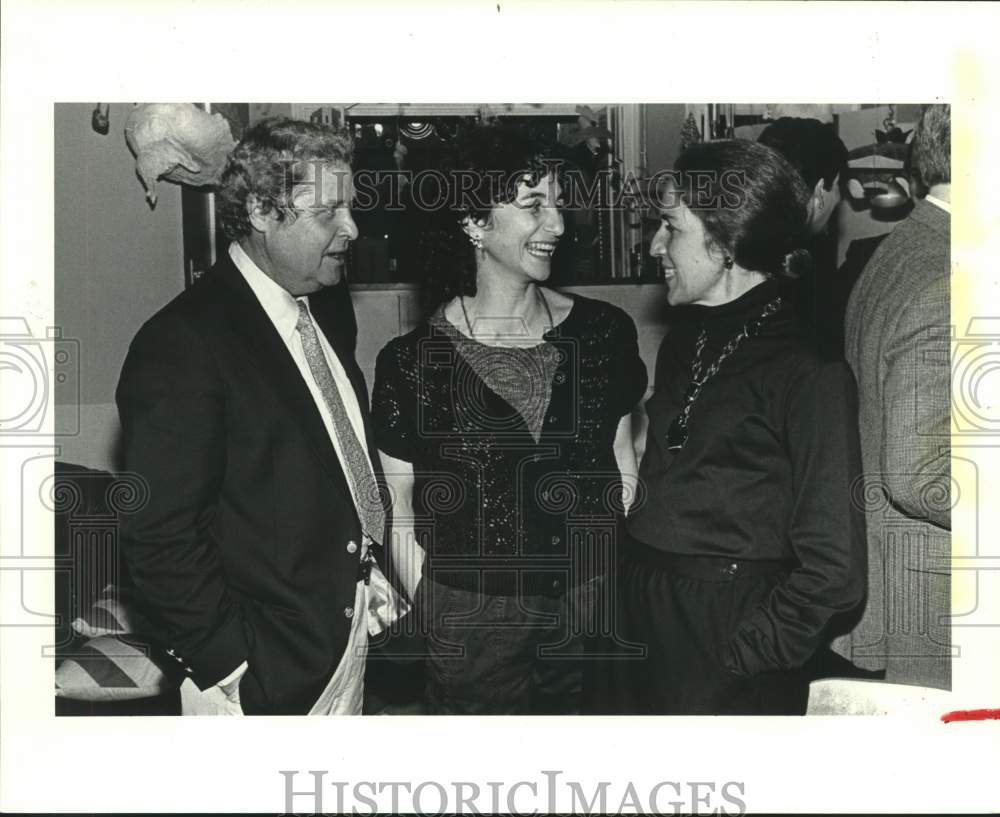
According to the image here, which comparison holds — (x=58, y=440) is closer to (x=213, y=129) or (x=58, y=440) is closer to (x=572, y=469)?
(x=213, y=129)

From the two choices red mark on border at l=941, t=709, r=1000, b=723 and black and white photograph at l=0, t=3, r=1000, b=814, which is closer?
black and white photograph at l=0, t=3, r=1000, b=814

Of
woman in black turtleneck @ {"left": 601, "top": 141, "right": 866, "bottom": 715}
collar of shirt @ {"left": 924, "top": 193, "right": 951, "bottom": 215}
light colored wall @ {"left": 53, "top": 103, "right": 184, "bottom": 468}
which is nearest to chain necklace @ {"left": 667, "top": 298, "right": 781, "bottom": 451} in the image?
woman in black turtleneck @ {"left": 601, "top": 141, "right": 866, "bottom": 715}

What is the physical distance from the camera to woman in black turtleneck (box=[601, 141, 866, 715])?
2730mm

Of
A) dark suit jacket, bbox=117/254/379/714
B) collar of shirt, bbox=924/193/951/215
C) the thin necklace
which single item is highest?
collar of shirt, bbox=924/193/951/215

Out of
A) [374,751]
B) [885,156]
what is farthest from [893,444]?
[374,751]

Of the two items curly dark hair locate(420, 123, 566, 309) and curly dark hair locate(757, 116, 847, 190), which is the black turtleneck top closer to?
curly dark hair locate(757, 116, 847, 190)

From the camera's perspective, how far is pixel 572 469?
280 centimetres

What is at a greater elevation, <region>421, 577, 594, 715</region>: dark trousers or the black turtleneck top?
the black turtleneck top

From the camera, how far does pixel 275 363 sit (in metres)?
2.73

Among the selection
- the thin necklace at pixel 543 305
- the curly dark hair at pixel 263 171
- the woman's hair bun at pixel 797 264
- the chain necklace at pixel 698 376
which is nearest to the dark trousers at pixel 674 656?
the chain necklace at pixel 698 376

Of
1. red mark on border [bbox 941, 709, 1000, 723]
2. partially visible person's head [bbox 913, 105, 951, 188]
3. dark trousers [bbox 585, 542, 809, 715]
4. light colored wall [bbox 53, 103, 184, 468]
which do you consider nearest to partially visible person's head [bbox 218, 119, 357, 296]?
light colored wall [bbox 53, 103, 184, 468]

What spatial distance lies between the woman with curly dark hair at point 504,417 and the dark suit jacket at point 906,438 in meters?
0.51

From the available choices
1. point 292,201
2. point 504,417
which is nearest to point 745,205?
point 504,417

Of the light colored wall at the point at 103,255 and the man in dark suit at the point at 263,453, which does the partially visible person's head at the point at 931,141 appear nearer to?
the man in dark suit at the point at 263,453
